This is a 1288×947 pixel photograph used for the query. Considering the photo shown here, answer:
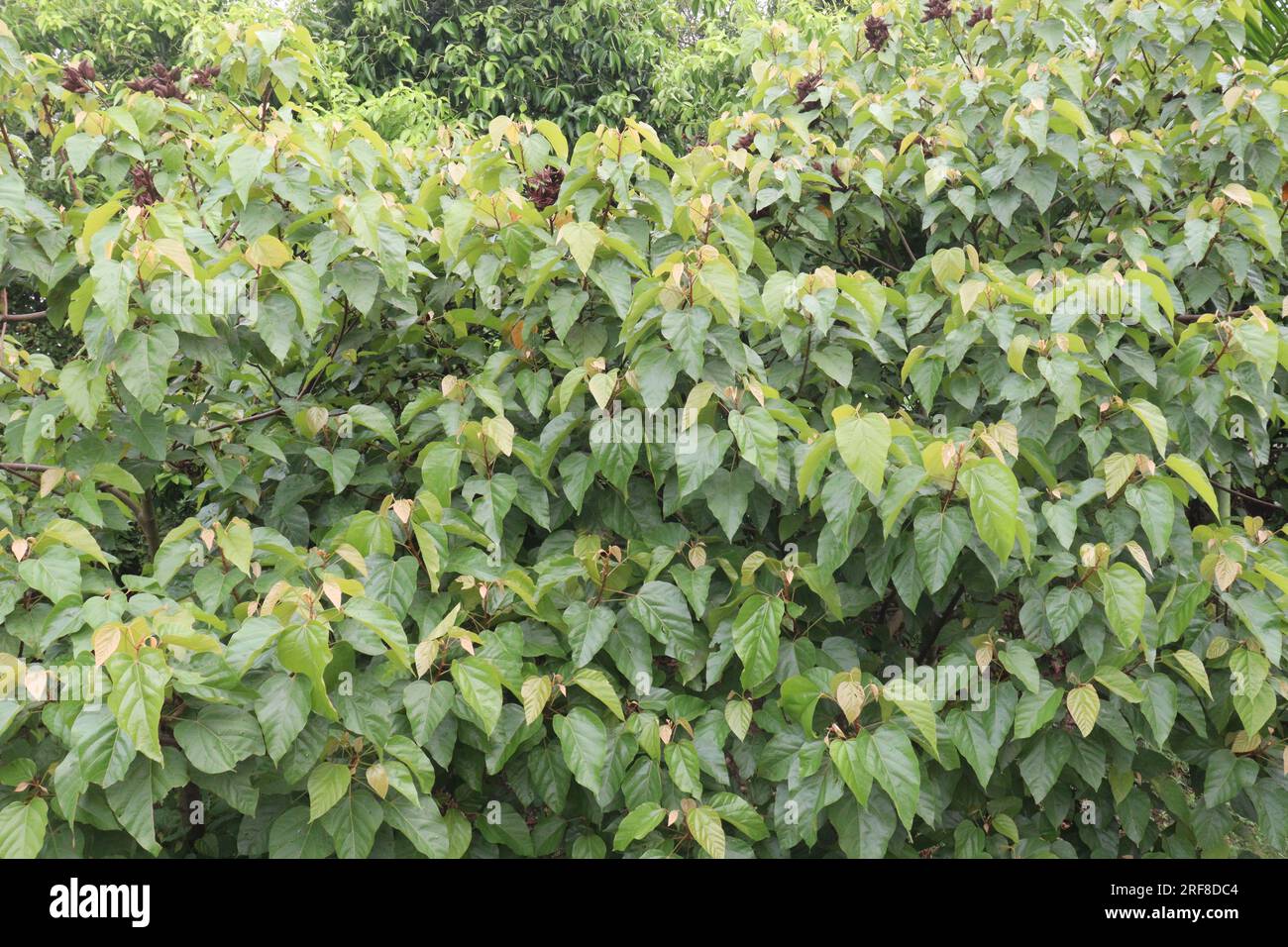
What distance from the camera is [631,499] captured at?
2461mm

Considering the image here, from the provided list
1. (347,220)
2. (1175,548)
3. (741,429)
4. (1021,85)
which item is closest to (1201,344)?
(1175,548)

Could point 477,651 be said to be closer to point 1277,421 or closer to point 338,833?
point 338,833

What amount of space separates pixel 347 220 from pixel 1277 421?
258 centimetres

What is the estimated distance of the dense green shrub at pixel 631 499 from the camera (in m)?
1.98
